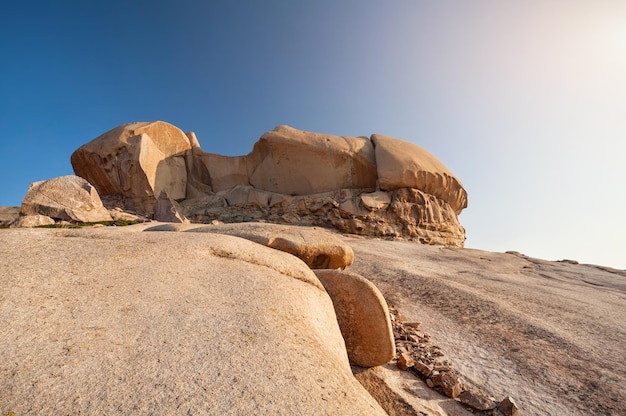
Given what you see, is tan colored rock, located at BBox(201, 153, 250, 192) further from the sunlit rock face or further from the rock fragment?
the rock fragment

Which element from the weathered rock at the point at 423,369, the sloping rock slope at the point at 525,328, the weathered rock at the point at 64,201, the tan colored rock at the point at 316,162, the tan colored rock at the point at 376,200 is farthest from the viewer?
the tan colored rock at the point at 316,162

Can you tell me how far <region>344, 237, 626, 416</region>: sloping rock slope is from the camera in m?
2.92

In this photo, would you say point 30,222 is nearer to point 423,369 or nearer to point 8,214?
point 8,214

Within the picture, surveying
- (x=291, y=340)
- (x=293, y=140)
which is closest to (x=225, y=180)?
(x=293, y=140)

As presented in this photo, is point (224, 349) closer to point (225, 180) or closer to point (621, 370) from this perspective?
point (621, 370)

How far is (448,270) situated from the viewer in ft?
25.1

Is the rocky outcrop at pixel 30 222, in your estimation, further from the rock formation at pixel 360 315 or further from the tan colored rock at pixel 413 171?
the tan colored rock at pixel 413 171

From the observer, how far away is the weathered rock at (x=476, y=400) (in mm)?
2617

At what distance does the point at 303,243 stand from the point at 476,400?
2658mm

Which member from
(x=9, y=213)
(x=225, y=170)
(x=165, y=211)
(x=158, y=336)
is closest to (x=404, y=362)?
(x=158, y=336)

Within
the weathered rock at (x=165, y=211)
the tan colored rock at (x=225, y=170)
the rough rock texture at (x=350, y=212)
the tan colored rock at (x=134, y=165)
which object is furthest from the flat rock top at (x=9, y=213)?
the tan colored rock at (x=225, y=170)

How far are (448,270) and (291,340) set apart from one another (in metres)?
6.58

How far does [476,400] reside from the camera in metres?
2.66

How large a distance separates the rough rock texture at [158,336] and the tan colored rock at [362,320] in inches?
12.1
